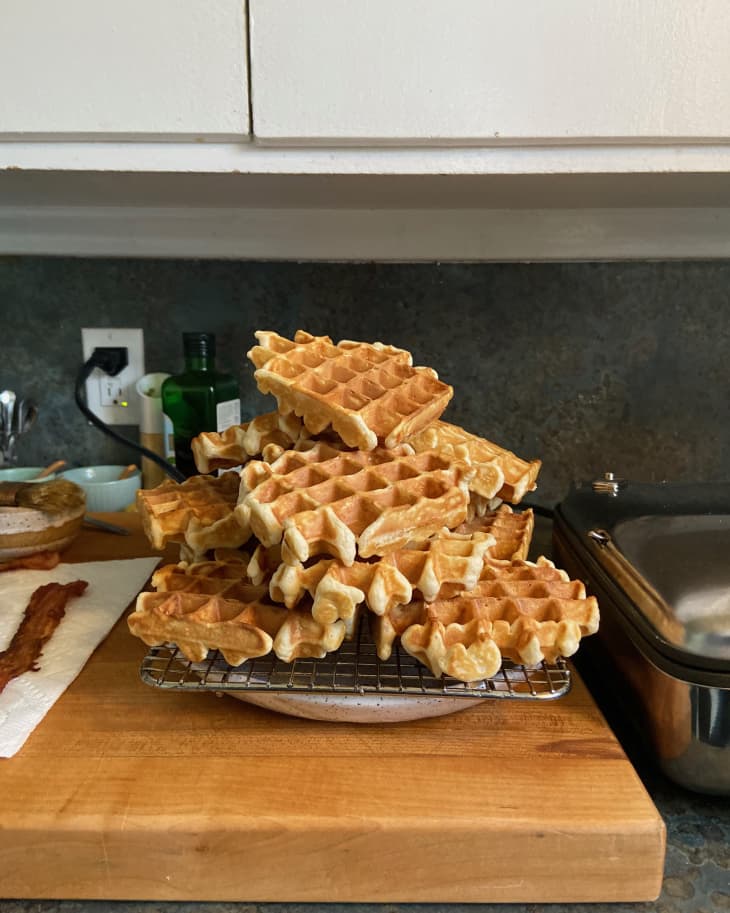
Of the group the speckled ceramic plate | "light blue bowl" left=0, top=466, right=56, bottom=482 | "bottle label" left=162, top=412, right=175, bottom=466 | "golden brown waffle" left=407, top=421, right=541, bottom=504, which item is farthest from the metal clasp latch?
"light blue bowl" left=0, top=466, right=56, bottom=482

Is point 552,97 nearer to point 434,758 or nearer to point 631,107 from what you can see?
point 631,107

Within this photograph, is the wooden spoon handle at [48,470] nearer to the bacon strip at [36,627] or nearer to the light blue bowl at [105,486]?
the light blue bowl at [105,486]

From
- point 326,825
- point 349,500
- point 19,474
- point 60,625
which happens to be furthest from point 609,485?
point 19,474

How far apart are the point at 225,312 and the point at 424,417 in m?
0.62

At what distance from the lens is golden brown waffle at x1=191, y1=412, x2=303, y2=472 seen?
2.28ft

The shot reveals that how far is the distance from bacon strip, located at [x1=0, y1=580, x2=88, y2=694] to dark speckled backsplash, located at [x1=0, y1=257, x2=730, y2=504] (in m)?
0.50

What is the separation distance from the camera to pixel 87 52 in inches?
28.2

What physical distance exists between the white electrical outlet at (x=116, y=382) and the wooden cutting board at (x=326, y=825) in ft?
2.45

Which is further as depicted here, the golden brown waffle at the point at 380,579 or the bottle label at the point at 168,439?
the bottle label at the point at 168,439

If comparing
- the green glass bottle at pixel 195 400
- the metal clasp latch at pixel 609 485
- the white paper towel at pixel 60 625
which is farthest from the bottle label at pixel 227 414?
the metal clasp latch at pixel 609 485

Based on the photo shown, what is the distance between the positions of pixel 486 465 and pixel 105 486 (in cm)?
76

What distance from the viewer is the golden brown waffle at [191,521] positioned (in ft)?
2.16

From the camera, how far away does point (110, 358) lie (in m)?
1.20

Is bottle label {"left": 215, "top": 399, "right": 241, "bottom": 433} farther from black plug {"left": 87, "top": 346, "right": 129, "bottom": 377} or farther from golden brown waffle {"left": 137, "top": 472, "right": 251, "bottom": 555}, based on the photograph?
golden brown waffle {"left": 137, "top": 472, "right": 251, "bottom": 555}
